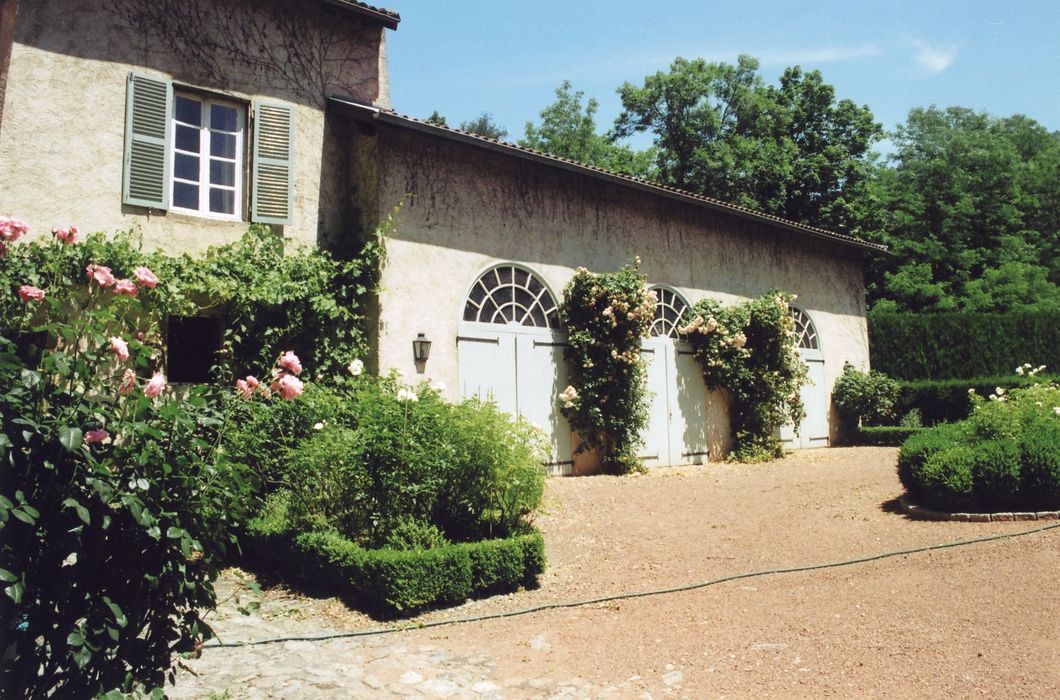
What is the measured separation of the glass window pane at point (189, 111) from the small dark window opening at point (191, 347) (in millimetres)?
2319

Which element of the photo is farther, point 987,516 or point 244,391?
point 987,516

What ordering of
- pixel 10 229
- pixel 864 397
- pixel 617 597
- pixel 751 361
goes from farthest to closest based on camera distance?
1. pixel 864 397
2. pixel 751 361
3. pixel 617 597
4. pixel 10 229

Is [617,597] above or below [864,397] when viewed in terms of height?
below

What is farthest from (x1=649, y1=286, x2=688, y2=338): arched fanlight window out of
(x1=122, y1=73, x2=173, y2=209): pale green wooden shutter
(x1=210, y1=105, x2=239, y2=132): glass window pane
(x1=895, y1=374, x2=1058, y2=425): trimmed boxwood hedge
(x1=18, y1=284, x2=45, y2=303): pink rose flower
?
(x1=18, y1=284, x2=45, y2=303): pink rose flower

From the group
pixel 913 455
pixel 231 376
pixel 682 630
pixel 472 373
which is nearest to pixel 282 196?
pixel 231 376

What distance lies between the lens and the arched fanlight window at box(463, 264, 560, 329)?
11.1 m

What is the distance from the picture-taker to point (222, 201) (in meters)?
9.63

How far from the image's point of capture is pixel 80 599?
2785mm

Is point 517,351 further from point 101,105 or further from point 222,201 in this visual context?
point 101,105

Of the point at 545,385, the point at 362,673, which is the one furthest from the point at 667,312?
the point at 362,673

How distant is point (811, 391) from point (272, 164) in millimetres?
11425

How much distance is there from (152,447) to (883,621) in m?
4.48

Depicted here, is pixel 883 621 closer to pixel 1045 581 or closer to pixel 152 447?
pixel 1045 581

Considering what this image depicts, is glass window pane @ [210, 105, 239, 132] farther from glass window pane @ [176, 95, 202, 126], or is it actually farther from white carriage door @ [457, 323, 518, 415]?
white carriage door @ [457, 323, 518, 415]
